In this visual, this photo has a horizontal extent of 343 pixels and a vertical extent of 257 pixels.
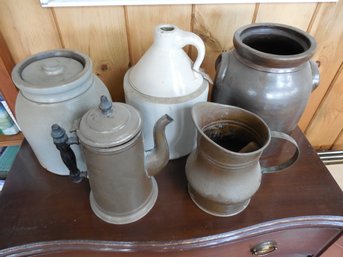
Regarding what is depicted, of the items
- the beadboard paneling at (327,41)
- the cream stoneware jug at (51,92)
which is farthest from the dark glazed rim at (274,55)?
the cream stoneware jug at (51,92)

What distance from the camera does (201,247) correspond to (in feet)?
1.96

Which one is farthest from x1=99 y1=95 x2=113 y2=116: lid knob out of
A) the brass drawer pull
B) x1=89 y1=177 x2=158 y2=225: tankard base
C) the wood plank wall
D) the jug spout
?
the brass drawer pull

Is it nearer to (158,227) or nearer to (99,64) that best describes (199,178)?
(158,227)

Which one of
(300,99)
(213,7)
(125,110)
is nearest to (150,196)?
(125,110)

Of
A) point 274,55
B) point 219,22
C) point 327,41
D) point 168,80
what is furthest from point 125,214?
point 327,41

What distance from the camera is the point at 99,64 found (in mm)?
813

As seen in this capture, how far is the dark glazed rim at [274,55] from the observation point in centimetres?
54

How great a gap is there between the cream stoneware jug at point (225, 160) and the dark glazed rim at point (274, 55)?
11 cm

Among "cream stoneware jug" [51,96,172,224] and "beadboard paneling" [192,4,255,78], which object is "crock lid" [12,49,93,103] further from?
"beadboard paneling" [192,4,255,78]

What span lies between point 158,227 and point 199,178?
139 mm

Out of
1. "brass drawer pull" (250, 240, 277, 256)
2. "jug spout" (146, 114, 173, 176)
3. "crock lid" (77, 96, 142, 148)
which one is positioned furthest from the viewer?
"brass drawer pull" (250, 240, 277, 256)

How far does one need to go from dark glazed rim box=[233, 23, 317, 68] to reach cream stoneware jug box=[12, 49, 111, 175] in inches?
12.3

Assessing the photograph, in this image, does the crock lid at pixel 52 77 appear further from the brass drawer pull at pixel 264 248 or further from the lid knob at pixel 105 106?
the brass drawer pull at pixel 264 248

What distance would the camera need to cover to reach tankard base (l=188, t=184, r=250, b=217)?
0.59 m
